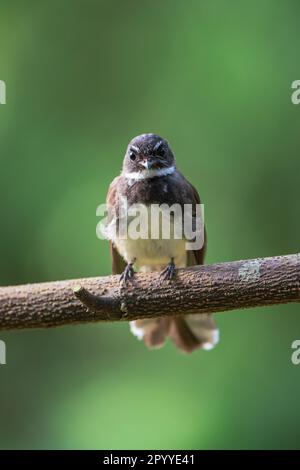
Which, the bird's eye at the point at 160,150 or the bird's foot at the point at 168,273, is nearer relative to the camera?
the bird's foot at the point at 168,273

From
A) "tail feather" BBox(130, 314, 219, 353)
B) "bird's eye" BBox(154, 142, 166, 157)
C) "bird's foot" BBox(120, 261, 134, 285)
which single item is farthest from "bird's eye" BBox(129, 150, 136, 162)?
"tail feather" BBox(130, 314, 219, 353)

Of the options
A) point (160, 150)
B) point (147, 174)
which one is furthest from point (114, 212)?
point (160, 150)

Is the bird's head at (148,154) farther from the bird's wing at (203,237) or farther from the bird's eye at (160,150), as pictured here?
the bird's wing at (203,237)

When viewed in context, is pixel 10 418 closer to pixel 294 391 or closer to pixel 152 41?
pixel 294 391

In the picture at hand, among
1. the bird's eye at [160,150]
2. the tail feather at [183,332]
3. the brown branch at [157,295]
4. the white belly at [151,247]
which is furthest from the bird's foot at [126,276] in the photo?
the tail feather at [183,332]

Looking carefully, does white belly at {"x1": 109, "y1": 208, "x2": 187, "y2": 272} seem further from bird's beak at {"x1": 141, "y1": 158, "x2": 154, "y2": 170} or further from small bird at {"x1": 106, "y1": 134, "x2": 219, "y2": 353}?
bird's beak at {"x1": 141, "y1": 158, "x2": 154, "y2": 170}

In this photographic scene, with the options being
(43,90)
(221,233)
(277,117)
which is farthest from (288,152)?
(43,90)
